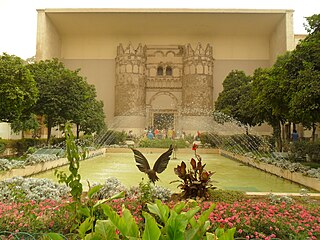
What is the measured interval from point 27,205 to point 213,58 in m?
25.2

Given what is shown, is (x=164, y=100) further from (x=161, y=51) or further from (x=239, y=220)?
(x=239, y=220)

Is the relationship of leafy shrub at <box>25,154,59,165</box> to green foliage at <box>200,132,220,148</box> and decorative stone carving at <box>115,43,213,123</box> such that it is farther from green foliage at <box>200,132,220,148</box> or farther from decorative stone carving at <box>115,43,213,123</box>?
decorative stone carving at <box>115,43,213,123</box>

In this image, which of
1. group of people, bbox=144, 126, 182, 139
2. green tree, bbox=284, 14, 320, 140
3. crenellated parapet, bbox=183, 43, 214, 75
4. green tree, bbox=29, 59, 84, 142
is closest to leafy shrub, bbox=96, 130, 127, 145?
group of people, bbox=144, 126, 182, 139

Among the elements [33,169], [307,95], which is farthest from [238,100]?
[33,169]

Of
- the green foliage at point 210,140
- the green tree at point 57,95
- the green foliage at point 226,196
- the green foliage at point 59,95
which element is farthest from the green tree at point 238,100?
the green foliage at point 226,196

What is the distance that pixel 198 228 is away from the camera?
1.24m

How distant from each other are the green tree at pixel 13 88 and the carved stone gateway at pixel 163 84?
16.4 meters

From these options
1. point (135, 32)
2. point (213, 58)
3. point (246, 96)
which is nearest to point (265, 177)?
point (246, 96)

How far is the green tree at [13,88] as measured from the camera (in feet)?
28.3

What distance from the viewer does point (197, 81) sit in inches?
1011

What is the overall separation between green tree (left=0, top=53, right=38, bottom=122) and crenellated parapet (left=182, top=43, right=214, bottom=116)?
17.3 meters

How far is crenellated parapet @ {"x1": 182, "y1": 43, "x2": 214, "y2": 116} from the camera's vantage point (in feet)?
84.3

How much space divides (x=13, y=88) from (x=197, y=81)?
18430mm

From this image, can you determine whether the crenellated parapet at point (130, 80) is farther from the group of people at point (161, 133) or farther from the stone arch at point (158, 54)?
the group of people at point (161, 133)
